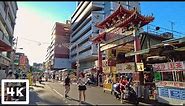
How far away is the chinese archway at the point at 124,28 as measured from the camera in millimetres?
21375

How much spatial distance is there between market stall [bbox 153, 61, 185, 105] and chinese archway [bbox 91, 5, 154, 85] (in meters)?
5.60

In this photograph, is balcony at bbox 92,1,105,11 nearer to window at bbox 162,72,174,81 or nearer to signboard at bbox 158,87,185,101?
window at bbox 162,72,174,81

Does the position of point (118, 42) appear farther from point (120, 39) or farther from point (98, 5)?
point (98, 5)

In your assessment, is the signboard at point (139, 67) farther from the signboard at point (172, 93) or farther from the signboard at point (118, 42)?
the signboard at point (118, 42)

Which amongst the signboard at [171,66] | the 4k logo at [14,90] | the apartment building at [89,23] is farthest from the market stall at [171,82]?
the apartment building at [89,23]

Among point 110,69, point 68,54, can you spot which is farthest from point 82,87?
point 68,54

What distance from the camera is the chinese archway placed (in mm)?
21375

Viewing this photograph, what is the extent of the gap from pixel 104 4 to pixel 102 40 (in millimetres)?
36603

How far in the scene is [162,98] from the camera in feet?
45.9

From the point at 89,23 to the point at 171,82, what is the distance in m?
52.1

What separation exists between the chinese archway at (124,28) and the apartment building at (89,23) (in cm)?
2554

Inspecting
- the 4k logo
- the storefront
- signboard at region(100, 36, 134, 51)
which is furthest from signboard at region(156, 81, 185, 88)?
the 4k logo

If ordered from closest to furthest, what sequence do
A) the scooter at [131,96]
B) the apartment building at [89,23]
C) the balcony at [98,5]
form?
the scooter at [131,96] → the apartment building at [89,23] → the balcony at [98,5]

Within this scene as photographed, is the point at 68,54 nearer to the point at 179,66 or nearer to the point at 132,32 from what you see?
the point at 132,32
